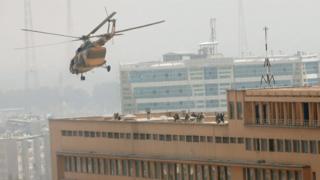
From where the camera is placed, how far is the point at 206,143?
61.3 meters

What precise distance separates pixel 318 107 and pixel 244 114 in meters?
4.70

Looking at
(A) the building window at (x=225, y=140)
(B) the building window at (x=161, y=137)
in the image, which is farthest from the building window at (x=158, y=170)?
(A) the building window at (x=225, y=140)

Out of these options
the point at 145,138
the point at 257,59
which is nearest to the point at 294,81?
the point at 257,59

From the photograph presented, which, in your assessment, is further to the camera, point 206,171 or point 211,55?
point 211,55

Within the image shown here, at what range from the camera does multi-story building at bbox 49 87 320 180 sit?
55.9 meters

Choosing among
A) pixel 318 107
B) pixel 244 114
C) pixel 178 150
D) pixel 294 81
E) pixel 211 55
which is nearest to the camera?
pixel 318 107

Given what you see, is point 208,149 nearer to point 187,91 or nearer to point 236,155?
point 236,155

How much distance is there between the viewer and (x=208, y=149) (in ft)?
201

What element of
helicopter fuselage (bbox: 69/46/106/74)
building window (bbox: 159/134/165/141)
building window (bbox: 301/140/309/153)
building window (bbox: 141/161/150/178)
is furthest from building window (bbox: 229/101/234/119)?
building window (bbox: 141/161/150/178)

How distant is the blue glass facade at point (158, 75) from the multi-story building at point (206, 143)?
290 feet

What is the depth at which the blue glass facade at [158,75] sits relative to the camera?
526 feet

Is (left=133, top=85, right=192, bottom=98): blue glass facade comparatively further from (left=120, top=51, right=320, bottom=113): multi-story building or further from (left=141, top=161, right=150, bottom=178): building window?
(left=141, top=161, right=150, bottom=178): building window

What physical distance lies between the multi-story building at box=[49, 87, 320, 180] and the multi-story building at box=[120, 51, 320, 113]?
8495cm

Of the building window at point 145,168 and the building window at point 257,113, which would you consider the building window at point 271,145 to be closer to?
the building window at point 257,113
